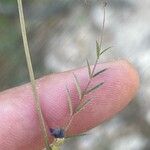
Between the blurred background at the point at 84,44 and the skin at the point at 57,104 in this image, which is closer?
the skin at the point at 57,104

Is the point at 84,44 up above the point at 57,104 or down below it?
above

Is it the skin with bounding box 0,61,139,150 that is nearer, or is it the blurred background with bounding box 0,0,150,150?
the skin with bounding box 0,61,139,150

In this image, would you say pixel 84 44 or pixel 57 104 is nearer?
pixel 57 104

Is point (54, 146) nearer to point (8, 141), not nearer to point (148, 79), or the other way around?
point (8, 141)

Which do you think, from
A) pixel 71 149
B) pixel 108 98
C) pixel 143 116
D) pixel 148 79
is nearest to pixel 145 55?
pixel 148 79
